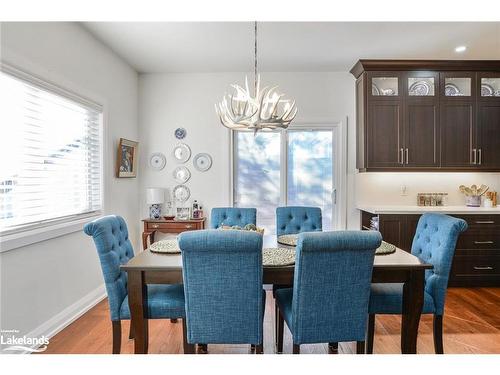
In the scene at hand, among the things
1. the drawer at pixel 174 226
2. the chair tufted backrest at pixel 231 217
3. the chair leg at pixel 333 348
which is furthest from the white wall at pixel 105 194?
the chair leg at pixel 333 348

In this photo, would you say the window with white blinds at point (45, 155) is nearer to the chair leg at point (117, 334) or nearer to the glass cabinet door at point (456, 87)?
the chair leg at point (117, 334)

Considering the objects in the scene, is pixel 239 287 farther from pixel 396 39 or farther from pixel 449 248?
pixel 396 39

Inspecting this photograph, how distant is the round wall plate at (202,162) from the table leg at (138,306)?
9.24ft

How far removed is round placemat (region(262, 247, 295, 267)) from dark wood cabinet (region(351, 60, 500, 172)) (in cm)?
228

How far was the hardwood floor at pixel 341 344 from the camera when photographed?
8.27 ft

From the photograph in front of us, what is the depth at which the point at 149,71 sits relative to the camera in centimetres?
464

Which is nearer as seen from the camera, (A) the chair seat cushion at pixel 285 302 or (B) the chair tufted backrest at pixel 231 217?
(A) the chair seat cushion at pixel 285 302

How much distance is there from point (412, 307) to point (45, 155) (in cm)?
292

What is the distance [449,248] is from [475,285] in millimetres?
2300

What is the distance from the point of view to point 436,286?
2264mm

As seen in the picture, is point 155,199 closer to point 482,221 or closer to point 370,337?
point 370,337

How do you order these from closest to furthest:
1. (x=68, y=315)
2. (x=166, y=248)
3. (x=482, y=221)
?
(x=166, y=248) < (x=68, y=315) < (x=482, y=221)

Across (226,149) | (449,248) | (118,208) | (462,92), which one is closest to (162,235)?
(118,208)

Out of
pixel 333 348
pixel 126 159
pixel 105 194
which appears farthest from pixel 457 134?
pixel 105 194
